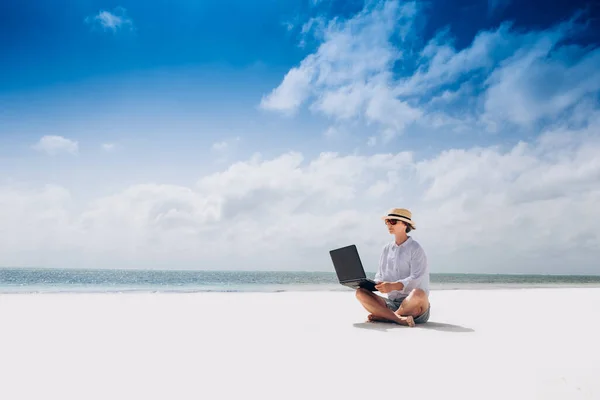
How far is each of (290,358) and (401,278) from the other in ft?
7.65

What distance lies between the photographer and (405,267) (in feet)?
18.0

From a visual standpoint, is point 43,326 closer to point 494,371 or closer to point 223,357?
point 223,357

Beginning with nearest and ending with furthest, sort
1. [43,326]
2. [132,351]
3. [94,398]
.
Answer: [94,398], [132,351], [43,326]

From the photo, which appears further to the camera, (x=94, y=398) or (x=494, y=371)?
(x=494, y=371)

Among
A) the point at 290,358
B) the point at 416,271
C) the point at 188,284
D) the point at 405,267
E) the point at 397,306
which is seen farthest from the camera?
the point at 188,284

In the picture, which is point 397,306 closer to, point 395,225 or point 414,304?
point 414,304

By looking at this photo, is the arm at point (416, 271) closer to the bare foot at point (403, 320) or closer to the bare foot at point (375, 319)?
the bare foot at point (403, 320)

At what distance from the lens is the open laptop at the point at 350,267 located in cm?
509

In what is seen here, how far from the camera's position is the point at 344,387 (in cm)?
290

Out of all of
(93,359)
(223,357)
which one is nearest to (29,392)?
(93,359)

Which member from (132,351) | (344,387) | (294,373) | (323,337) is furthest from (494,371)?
(132,351)

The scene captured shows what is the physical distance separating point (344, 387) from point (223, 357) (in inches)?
52.8

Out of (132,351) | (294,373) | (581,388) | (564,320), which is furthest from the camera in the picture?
(564,320)

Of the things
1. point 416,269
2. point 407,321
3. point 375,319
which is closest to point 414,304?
point 407,321
